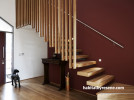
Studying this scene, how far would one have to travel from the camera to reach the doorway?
4.94 meters

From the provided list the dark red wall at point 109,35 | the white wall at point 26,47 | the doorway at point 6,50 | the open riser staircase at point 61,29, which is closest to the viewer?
the open riser staircase at point 61,29

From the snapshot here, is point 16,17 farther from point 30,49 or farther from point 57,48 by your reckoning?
point 57,48

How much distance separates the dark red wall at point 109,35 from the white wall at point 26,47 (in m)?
2.68

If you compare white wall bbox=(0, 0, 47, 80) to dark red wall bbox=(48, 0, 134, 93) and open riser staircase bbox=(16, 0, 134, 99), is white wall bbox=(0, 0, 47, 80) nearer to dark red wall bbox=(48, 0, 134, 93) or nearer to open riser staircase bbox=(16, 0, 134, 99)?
open riser staircase bbox=(16, 0, 134, 99)

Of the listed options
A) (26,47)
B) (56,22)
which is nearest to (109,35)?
(56,22)

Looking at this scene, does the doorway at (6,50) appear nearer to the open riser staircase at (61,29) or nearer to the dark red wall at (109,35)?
the open riser staircase at (61,29)

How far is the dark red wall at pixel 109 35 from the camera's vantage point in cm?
308

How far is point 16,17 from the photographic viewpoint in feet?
17.4

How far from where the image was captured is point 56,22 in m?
3.34

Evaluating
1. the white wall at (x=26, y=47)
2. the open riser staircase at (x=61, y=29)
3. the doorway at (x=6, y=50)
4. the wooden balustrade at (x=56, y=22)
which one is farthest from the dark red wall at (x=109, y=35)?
the doorway at (x=6, y=50)

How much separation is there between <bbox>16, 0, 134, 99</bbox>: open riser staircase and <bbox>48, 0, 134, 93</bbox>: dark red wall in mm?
293

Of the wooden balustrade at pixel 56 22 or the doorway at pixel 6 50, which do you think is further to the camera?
the doorway at pixel 6 50

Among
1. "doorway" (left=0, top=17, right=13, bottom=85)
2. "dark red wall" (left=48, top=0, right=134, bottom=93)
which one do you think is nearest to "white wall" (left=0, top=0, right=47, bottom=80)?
"doorway" (left=0, top=17, right=13, bottom=85)

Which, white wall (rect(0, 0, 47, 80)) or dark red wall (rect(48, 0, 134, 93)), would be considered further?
white wall (rect(0, 0, 47, 80))
